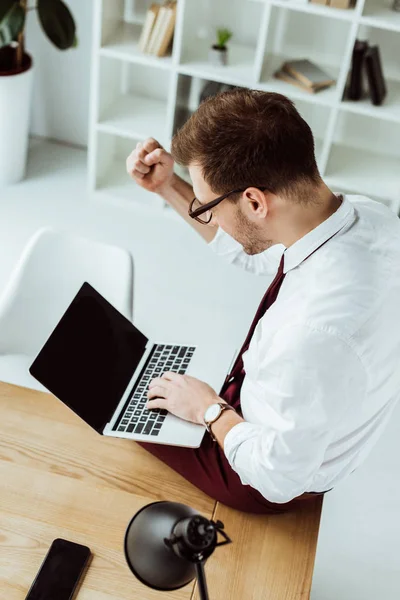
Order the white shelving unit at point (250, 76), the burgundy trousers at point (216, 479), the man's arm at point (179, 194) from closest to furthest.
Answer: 1. the burgundy trousers at point (216, 479)
2. the man's arm at point (179, 194)
3. the white shelving unit at point (250, 76)

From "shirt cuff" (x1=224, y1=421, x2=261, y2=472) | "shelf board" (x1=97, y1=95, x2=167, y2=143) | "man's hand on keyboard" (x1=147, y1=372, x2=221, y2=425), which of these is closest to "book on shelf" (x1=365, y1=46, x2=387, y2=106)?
"shelf board" (x1=97, y1=95, x2=167, y2=143)

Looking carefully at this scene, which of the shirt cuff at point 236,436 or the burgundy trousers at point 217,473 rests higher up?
the shirt cuff at point 236,436

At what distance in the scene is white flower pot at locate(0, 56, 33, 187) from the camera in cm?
340

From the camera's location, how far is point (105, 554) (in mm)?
1368

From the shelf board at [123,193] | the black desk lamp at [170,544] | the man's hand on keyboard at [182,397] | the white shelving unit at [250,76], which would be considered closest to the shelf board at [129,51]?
the white shelving unit at [250,76]

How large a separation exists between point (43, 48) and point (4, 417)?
110 inches

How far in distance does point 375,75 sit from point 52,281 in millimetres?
1844

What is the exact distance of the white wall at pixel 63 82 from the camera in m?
3.68

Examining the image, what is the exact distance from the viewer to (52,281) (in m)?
2.15

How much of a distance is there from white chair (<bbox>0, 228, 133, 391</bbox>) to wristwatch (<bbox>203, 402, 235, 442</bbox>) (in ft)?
2.05

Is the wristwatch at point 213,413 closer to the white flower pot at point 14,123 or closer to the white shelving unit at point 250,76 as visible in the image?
the white shelving unit at point 250,76

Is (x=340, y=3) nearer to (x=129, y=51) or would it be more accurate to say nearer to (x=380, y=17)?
(x=380, y=17)

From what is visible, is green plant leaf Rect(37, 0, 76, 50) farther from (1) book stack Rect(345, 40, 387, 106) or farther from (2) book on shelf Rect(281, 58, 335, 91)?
(1) book stack Rect(345, 40, 387, 106)

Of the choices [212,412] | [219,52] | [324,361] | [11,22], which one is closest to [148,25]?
[219,52]
